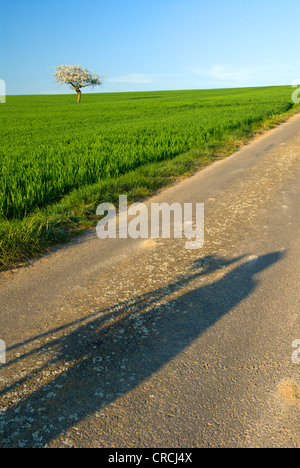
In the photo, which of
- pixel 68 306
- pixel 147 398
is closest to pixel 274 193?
pixel 68 306

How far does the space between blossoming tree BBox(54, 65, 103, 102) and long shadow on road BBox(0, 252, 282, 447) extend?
250 ft

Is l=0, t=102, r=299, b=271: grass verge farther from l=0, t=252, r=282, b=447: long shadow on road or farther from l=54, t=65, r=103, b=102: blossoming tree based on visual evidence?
l=54, t=65, r=103, b=102: blossoming tree

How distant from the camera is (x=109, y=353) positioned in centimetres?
307

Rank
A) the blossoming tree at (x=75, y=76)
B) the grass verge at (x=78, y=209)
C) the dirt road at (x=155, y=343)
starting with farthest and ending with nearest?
the blossoming tree at (x=75, y=76)
the grass verge at (x=78, y=209)
the dirt road at (x=155, y=343)

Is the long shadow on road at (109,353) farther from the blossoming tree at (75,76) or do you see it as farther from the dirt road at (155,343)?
the blossoming tree at (75,76)

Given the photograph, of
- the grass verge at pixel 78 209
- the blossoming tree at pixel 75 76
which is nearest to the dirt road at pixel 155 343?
the grass verge at pixel 78 209

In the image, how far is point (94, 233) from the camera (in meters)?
6.03

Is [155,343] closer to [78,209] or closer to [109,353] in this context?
[109,353]

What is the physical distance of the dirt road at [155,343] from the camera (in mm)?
2385

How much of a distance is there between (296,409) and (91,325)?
1.83 meters

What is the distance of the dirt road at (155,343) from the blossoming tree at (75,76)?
7516 centimetres
